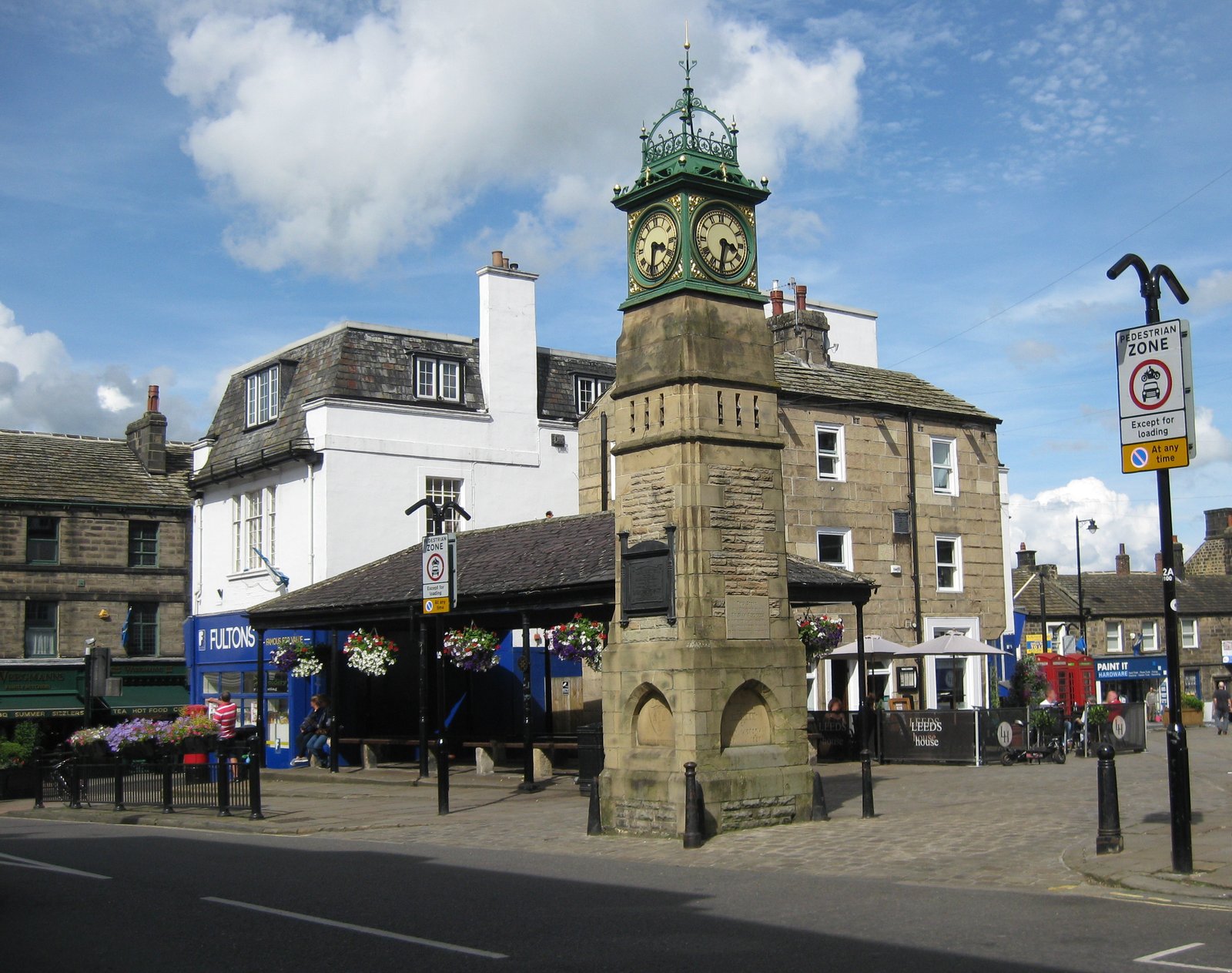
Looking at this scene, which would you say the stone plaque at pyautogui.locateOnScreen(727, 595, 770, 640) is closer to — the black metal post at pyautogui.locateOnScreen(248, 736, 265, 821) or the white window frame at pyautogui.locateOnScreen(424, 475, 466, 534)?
the black metal post at pyautogui.locateOnScreen(248, 736, 265, 821)

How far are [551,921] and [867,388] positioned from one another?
2552 centimetres

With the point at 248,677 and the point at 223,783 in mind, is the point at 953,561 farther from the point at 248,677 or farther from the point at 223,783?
the point at 223,783

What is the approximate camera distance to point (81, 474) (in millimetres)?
43062

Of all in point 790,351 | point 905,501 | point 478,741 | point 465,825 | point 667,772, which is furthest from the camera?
point 790,351

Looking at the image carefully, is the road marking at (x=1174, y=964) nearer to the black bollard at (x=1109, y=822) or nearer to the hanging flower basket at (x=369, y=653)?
the black bollard at (x=1109, y=822)

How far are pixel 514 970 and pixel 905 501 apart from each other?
26497mm

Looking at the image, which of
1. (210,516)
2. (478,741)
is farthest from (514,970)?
(210,516)

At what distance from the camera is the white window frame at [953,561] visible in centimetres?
3347

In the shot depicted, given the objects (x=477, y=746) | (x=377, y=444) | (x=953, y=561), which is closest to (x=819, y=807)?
(x=477, y=746)

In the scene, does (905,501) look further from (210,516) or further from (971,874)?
(971,874)

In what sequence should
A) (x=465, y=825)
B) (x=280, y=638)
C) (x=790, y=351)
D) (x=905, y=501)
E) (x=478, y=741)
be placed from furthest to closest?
(x=790, y=351) < (x=905, y=501) < (x=280, y=638) < (x=478, y=741) < (x=465, y=825)

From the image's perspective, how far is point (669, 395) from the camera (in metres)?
15.7

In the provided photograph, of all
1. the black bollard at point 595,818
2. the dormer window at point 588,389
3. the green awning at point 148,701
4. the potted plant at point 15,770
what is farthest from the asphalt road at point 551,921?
the green awning at point 148,701

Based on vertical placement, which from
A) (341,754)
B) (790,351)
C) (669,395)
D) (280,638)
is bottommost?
(341,754)
